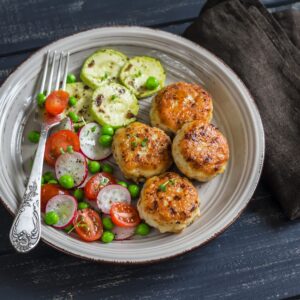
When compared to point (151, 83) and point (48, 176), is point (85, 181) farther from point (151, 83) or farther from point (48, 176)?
point (151, 83)

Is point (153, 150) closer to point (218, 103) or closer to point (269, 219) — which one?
point (218, 103)

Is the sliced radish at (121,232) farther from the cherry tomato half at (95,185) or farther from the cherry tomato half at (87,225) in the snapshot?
the cherry tomato half at (95,185)

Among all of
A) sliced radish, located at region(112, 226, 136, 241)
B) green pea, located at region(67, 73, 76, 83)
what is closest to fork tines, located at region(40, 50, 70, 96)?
green pea, located at region(67, 73, 76, 83)

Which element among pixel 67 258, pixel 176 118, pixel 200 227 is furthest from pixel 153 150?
pixel 67 258

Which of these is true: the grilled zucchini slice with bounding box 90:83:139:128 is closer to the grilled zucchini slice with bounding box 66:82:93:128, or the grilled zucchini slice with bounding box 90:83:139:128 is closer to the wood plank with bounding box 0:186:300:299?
the grilled zucchini slice with bounding box 66:82:93:128

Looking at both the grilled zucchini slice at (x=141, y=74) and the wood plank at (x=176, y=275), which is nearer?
the wood plank at (x=176, y=275)

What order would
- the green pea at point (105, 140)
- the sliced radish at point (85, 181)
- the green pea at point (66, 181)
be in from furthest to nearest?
the green pea at point (105, 140)
the sliced radish at point (85, 181)
the green pea at point (66, 181)

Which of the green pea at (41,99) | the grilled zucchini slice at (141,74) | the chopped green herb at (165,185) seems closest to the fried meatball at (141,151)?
the chopped green herb at (165,185)
